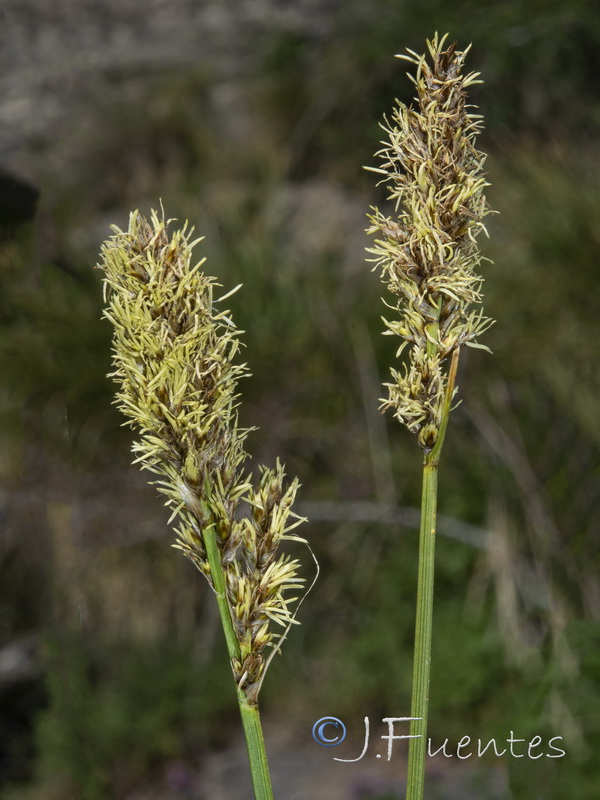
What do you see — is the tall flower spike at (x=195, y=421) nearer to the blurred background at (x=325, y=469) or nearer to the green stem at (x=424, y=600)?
the green stem at (x=424, y=600)

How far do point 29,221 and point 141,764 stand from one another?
49.4 inches

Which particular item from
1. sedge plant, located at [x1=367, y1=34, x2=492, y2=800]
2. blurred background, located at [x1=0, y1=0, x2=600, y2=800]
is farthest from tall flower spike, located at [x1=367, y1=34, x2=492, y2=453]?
blurred background, located at [x1=0, y1=0, x2=600, y2=800]

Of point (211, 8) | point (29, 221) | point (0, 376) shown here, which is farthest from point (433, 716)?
point (211, 8)

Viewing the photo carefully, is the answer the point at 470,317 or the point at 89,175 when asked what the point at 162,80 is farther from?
the point at 470,317

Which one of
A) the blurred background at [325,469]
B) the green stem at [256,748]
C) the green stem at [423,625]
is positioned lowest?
the green stem at [256,748]

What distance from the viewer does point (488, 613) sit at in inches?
65.2

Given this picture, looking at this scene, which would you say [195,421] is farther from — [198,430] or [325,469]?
[325,469]

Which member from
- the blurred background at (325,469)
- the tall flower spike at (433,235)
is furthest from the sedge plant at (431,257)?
the blurred background at (325,469)

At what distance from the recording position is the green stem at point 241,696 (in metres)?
0.25

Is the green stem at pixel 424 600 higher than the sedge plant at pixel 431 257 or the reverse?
the reverse

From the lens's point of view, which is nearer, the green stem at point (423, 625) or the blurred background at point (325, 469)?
the green stem at point (423, 625)

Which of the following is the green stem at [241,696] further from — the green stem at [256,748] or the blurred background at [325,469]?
the blurred background at [325,469]

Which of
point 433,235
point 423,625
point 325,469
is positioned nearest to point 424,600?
point 423,625

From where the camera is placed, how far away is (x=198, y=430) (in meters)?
0.25
